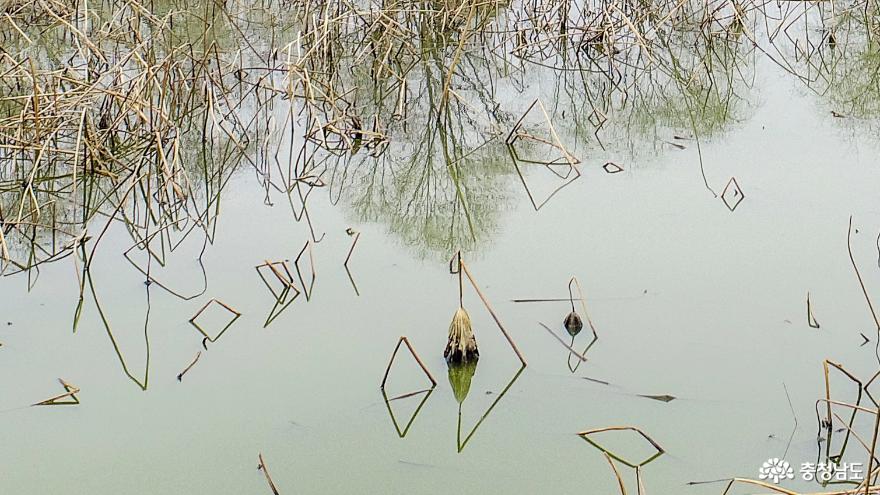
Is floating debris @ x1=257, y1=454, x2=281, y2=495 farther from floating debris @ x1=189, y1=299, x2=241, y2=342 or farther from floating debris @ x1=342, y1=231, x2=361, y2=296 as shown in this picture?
floating debris @ x1=342, y1=231, x2=361, y2=296

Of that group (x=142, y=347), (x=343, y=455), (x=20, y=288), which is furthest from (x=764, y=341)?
(x=20, y=288)

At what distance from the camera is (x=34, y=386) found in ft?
7.13

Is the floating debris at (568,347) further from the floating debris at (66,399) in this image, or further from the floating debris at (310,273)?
the floating debris at (66,399)

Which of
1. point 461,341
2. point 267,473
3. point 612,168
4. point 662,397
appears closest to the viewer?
point 267,473

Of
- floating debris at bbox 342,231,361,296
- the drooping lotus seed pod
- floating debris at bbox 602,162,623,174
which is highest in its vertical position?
floating debris at bbox 602,162,623,174

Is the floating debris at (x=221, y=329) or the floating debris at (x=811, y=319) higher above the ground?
the floating debris at (x=811, y=319)

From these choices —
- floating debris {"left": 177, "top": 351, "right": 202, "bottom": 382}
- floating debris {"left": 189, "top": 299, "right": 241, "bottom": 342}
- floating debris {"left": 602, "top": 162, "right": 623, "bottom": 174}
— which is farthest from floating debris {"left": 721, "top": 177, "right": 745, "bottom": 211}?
floating debris {"left": 177, "top": 351, "right": 202, "bottom": 382}

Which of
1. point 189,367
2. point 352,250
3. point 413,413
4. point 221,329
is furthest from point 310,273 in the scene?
point 413,413

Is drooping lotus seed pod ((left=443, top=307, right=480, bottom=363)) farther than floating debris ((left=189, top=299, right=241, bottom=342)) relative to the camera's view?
No

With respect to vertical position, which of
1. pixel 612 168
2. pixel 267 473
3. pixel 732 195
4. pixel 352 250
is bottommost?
pixel 267 473

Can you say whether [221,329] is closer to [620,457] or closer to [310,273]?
[310,273]

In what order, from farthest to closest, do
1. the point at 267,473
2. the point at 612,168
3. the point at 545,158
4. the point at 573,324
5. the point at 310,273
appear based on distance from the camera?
the point at 545,158
the point at 612,168
the point at 310,273
the point at 573,324
the point at 267,473

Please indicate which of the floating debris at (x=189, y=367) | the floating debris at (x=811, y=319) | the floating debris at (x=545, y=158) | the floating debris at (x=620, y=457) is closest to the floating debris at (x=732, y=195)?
the floating debris at (x=545, y=158)

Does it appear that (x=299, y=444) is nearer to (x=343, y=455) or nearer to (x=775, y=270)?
(x=343, y=455)
